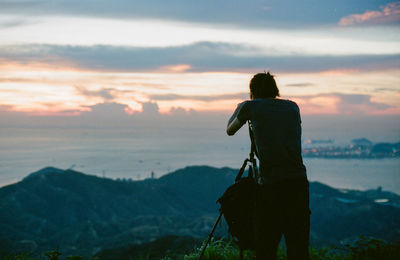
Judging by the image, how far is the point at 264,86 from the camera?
321cm

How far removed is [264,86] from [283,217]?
3.74 ft

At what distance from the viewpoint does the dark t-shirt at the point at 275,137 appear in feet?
9.66

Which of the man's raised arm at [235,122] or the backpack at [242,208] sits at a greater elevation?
the man's raised arm at [235,122]

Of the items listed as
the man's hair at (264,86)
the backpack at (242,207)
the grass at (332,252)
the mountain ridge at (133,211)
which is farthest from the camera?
the mountain ridge at (133,211)

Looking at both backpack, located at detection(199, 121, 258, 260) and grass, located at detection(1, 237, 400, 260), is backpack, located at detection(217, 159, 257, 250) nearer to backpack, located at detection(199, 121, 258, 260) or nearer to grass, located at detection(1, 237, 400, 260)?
backpack, located at detection(199, 121, 258, 260)

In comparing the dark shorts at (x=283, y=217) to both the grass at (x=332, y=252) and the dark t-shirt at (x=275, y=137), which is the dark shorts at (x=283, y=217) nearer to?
the dark t-shirt at (x=275, y=137)

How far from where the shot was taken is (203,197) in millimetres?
165125

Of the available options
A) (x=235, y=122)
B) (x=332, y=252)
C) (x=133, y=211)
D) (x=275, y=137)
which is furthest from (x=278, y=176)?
(x=133, y=211)

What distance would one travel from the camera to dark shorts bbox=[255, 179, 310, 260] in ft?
9.73

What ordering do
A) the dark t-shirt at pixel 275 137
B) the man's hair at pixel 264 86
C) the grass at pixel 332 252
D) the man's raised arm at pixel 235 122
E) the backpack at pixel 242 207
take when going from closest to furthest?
the dark t-shirt at pixel 275 137 → the man's raised arm at pixel 235 122 → the man's hair at pixel 264 86 → the backpack at pixel 242 207 → the grass at pixel 332 252

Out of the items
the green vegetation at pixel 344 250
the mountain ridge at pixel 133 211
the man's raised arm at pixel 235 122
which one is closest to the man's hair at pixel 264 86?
the man's raised arm at pixel 235 122

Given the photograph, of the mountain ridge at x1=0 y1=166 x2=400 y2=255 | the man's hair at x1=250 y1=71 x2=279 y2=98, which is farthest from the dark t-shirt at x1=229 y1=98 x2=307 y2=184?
the mountain ridge at x1=0 y1=166 x2=400 y2=255

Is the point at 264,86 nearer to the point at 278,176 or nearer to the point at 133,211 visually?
the point at 278,176

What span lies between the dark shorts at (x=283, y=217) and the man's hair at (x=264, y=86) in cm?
80
